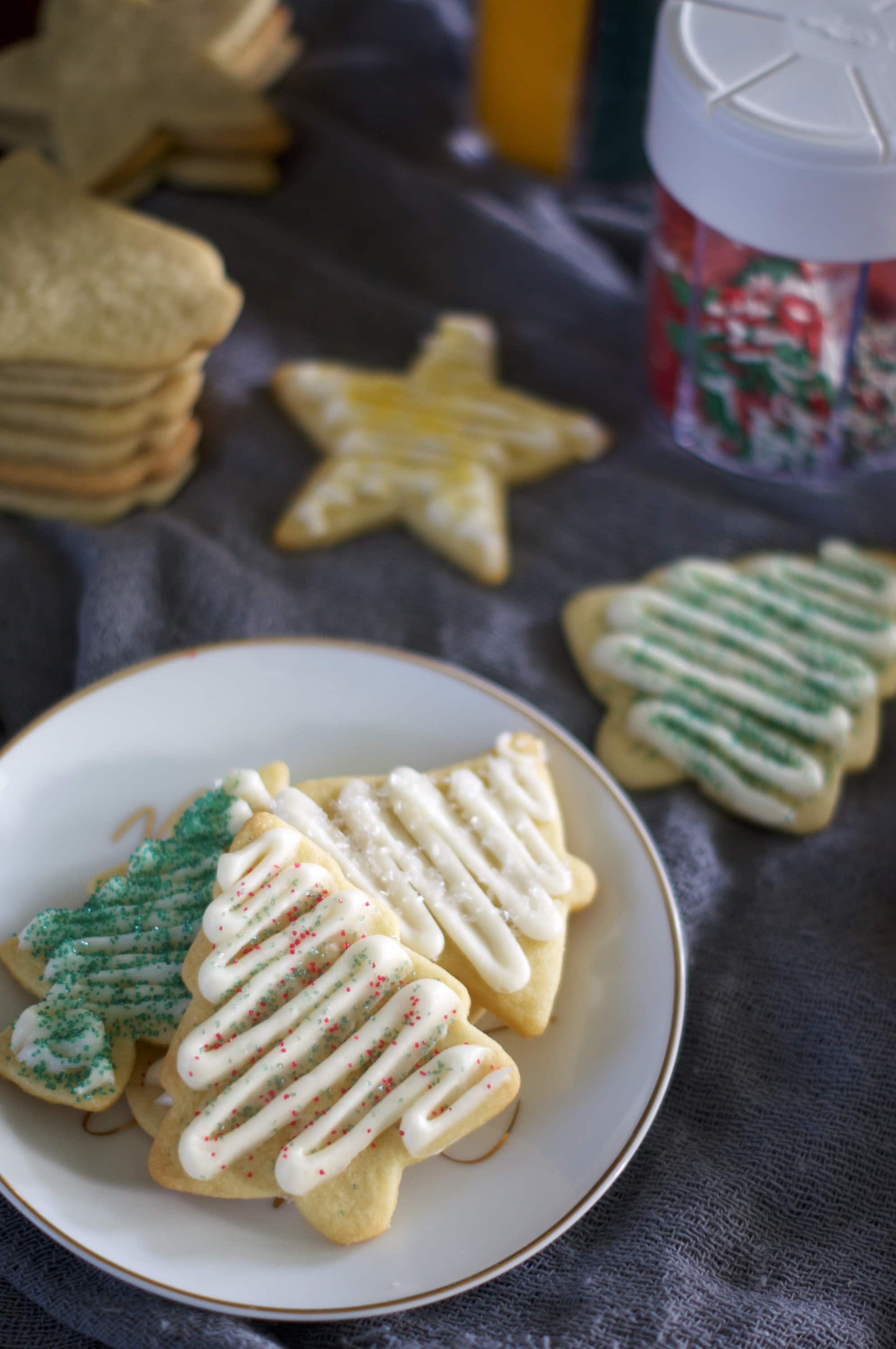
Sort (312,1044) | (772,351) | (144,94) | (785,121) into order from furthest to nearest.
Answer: (144,94) → (772,351) → (785,121) → (312,1044)

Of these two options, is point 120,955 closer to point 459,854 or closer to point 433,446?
point 459,854

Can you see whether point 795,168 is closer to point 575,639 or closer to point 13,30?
point 575,639

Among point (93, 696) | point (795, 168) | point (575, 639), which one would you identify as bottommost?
point (575, 639)

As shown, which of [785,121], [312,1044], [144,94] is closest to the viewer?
[312,1044]

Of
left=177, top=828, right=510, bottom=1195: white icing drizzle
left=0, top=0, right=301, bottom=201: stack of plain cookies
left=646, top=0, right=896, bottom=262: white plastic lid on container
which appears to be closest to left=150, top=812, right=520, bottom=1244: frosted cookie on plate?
left=177, top=828, right=510, bottom=1195: white icing drizzle

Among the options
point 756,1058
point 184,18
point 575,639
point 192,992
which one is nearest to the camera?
point 192,992

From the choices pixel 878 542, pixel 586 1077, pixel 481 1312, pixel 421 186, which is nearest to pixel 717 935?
pixel 586 1077

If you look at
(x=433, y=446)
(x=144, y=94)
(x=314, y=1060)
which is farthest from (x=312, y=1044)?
(x=144, y=94)
